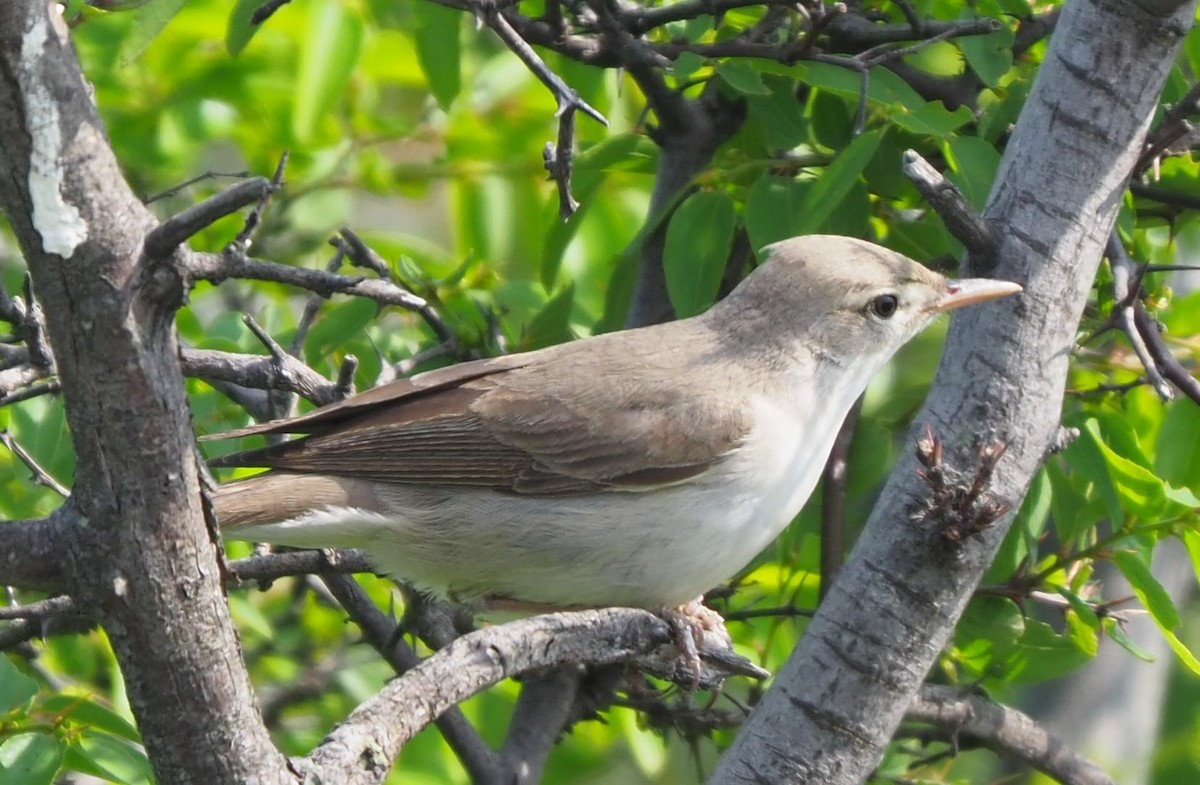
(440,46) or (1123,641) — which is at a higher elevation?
(440,46)

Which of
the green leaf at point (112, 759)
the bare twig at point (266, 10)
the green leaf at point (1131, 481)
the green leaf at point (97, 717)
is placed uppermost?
the bare twig at point (266, 10)

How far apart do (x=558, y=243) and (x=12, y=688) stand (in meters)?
1.72

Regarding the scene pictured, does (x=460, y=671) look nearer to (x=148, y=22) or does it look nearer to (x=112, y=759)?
(x=112, y=759)

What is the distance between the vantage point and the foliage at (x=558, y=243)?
3.06 m

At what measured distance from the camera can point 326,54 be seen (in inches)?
154

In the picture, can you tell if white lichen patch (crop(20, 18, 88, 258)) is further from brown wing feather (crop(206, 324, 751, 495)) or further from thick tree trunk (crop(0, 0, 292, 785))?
brown wing feather (crop(206, 324, 751, 495))

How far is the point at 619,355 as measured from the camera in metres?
3.49

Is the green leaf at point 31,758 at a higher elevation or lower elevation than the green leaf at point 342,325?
lower

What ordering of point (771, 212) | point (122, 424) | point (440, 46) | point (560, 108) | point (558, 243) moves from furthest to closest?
point (558, 243) < point (440, 46) < point (771, 212) < point (560, 108) < point (122, 424)

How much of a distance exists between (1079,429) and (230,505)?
6.16 feet

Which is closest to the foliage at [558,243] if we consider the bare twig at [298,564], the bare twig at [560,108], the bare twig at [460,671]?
the bare twig at [298,564]

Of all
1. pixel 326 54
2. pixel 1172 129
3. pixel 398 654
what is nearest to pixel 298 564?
pixel 398 654

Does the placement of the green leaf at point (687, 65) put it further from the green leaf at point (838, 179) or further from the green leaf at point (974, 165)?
the green leaf at point (974, 165)

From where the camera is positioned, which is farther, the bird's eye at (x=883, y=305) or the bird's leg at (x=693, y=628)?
the bird's eye at (x=883, y=305)
